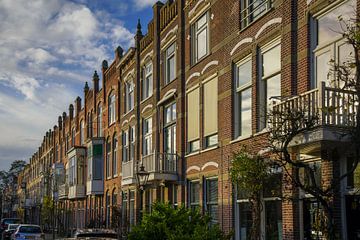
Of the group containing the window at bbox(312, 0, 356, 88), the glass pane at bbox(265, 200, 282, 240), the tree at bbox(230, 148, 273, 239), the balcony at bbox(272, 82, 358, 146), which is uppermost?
the window at bbox(312, 0, 356, 88)

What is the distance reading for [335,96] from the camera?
39.3 feet

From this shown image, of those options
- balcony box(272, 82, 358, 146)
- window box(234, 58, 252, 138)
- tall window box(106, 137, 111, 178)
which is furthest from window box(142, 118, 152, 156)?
balcony box(272, 82, 358, 146)

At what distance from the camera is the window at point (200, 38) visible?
22.9 metres

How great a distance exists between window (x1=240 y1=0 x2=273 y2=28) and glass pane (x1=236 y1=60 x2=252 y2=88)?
1315 millimetres

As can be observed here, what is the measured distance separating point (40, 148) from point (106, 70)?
150ft

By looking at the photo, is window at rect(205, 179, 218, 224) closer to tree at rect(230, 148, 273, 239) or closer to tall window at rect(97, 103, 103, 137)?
tree at rect(230, 148, 273, 239)

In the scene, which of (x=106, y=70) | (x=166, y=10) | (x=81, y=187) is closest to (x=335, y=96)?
(x=166, y=10)

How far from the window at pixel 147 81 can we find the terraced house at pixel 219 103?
5 cm

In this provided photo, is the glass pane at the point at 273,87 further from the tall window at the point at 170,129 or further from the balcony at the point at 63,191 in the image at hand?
the balcony at the point at 63,191

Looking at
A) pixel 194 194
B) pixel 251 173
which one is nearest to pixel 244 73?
pixel 251 173

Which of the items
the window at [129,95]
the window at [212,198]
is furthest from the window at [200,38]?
the window at [129,95]

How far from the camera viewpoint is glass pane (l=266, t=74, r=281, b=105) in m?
16.9

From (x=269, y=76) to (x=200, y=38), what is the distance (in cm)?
677

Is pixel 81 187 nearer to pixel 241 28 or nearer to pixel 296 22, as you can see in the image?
pixel 241 28
